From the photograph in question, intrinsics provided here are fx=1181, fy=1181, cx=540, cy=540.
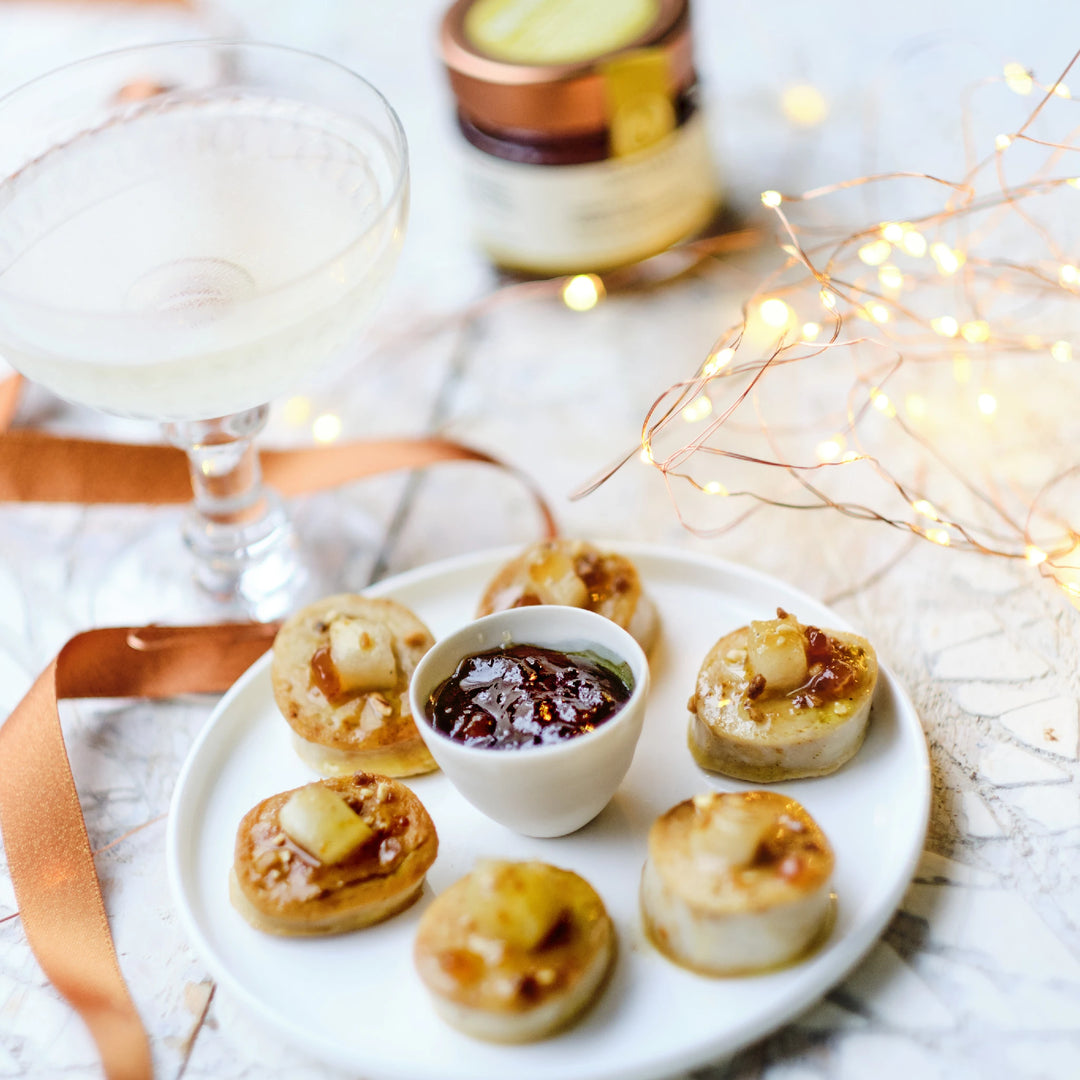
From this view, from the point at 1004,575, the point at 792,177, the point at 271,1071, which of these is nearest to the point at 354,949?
the point at 271,1071

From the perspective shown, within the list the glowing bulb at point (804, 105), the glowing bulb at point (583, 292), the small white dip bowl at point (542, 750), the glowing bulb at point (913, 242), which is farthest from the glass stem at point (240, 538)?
the glowing bulb at point (804, 105)

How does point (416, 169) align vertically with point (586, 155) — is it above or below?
below

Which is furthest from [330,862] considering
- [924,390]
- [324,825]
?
[924,390]

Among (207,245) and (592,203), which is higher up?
(207,245)

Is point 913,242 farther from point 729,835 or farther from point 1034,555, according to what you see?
point 729,835

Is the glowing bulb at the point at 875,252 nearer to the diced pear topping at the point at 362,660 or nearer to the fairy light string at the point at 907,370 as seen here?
the fairy light string at the point at 907,370

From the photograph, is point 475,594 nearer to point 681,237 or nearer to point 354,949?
point 354,949
